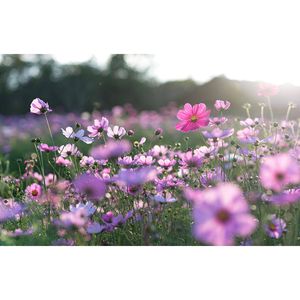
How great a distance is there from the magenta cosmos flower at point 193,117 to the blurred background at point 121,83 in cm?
30

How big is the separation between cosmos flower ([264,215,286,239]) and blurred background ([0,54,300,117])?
0.61 meters

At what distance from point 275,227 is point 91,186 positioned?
1.80 ft

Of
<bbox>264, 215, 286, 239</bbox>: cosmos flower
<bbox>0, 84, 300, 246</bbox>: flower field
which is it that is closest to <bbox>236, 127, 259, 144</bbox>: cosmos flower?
<bbox>0, 84, 300, 246</bbox>: flower field

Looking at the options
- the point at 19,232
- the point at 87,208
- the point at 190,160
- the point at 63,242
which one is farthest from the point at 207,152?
the point at 19,232

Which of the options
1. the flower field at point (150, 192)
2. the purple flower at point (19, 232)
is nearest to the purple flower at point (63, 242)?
the flower field at point (150, 192)

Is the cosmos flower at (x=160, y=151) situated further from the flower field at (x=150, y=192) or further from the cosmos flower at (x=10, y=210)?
the cosmos flower at (x=10, y=210)

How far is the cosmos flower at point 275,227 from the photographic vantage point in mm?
1487

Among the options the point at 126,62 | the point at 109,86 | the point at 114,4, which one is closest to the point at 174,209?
the point at 114,4

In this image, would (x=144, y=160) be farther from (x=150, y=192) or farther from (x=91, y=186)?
(x=91, y=186)

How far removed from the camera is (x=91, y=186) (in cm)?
161

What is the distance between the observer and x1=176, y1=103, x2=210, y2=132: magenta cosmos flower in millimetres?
1717

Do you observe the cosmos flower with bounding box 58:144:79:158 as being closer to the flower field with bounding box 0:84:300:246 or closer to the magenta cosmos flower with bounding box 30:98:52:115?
the flower field with bounding box 0:84:300:246
